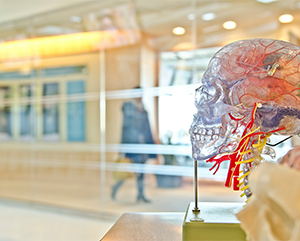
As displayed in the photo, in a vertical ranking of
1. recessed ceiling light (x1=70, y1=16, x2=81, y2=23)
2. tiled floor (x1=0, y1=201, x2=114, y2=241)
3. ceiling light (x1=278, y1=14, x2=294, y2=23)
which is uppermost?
recessed ceiling light (x1=70, y1=16, x2=81, y2=23)

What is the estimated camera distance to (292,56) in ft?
2.64

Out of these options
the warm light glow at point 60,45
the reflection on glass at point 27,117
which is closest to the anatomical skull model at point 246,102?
the warm light glow at point 60,45

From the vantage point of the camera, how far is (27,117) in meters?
5.33

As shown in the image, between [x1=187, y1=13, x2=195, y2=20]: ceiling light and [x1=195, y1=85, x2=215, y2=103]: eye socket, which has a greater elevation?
[x1=187, y1=13, x2=195, y2=20]: ceiling light

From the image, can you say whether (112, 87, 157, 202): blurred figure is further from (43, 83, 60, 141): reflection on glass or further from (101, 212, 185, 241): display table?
→ (101, 212, 185, 241): display table

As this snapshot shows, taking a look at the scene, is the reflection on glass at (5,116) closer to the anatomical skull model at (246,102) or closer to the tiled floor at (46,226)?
the tiled floor at (46,226)

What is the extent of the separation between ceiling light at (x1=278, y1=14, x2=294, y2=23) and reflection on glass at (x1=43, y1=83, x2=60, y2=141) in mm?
3242

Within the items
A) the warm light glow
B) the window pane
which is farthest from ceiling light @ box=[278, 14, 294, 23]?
the window pane

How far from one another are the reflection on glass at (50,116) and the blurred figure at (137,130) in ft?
4.31

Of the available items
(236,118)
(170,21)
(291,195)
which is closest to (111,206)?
(170,21)

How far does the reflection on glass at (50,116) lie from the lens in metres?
4.91

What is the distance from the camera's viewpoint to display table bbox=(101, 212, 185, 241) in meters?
0.95

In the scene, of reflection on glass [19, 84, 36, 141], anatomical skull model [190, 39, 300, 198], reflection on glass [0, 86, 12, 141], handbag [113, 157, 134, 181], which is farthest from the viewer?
reflection on glass [0, 86, 12, 141]

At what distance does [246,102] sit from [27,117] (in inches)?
200
